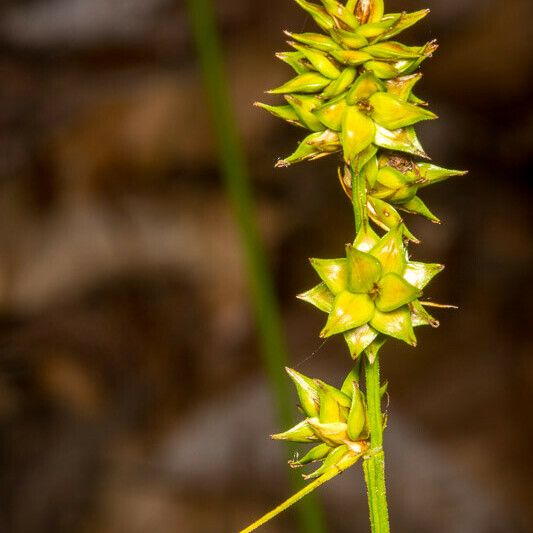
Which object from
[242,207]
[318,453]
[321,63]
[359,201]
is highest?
[321,63]

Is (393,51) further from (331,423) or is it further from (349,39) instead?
(331,423)

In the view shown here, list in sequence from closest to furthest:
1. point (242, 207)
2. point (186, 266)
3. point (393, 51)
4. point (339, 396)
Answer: point (393, 51)
point (339, 396)
point (242, 207)
point (186, 266)

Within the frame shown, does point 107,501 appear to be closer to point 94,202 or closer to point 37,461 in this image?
point 37,461

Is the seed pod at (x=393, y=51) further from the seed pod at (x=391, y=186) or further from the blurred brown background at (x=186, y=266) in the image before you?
the blurred brown background at (x=186, y=266)

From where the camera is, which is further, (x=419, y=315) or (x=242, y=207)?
(x=242, y=207)

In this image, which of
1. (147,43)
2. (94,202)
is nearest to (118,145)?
(94,202)

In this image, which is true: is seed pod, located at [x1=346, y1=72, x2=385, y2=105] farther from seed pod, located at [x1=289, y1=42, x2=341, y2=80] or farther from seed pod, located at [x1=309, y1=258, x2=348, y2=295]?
seed pod, located at [x1=309, y1=258, x2=348, y2=295]

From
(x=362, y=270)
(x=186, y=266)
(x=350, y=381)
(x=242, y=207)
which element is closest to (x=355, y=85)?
(x=362, y=270)
